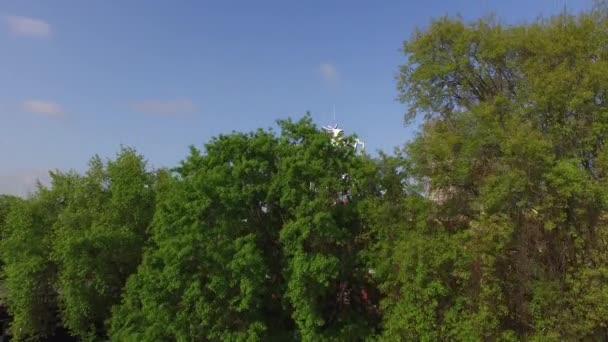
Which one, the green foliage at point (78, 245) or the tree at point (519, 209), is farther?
the green foliage at point (78, 245)

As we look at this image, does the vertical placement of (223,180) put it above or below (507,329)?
above

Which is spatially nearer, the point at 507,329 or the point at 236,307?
the point at 507,329

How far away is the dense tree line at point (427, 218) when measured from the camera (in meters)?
17.4

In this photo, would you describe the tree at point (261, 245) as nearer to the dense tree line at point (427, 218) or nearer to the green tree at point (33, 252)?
the dense tree line at point (427, 218)

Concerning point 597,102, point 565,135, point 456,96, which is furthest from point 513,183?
point 456,96

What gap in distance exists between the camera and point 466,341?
1755 centimetres

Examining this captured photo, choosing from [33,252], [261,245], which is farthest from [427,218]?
[33,252]

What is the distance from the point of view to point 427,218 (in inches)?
749

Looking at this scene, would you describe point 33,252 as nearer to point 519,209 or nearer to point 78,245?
point 78,245

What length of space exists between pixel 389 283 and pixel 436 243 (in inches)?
85.1

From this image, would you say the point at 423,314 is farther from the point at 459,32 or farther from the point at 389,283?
the point at 459,32

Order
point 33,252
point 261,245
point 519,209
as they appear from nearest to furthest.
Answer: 1. point 519,209
2. point 261,245
3. point 33,252

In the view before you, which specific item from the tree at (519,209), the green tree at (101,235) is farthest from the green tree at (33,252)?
the tree at (519,209)

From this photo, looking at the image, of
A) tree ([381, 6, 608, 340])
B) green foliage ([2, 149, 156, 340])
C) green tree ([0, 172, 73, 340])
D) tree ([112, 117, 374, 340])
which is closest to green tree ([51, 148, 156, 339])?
green foliage ([2, 149, 156, 340])
